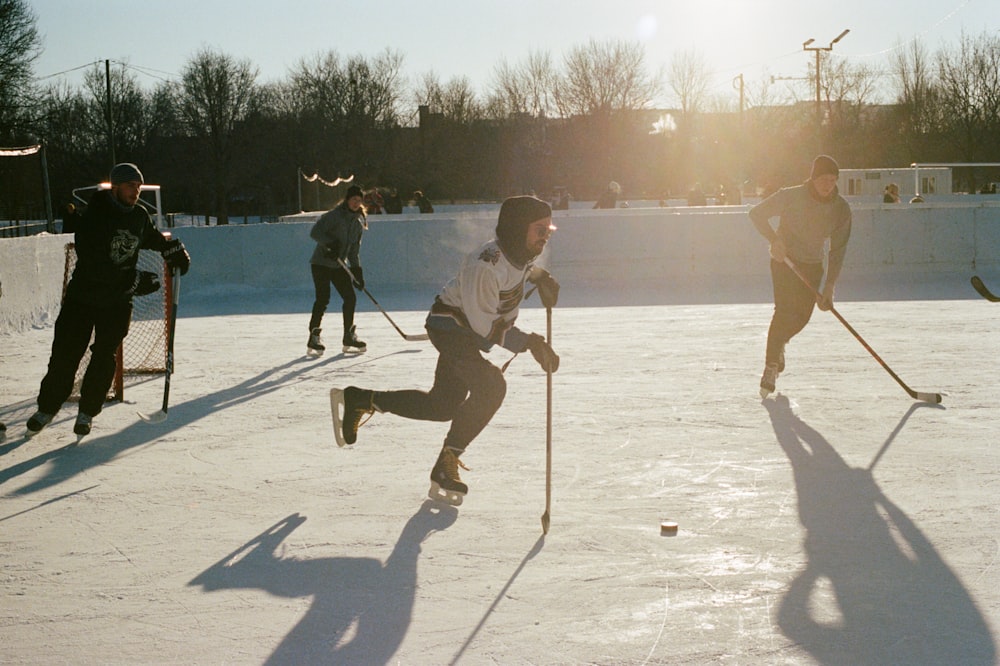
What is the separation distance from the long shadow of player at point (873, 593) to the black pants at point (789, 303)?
2.60m

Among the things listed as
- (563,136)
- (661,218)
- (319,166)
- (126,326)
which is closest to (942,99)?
(563,136)

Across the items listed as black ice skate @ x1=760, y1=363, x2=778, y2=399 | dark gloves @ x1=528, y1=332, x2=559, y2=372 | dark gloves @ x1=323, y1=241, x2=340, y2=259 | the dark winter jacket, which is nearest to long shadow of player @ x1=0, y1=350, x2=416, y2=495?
the dark winter jacket

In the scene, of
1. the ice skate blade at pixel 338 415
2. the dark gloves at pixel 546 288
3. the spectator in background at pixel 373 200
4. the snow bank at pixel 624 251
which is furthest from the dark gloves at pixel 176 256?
the spectator in background at pixel 373 200

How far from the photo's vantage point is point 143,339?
11.2 m

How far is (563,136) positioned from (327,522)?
51.0m

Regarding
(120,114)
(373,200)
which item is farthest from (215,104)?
(373,200)

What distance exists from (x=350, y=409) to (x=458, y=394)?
0.58 m

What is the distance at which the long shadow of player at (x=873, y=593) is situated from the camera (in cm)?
337

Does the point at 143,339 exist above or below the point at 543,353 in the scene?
below

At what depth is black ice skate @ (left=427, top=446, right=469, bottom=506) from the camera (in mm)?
5164

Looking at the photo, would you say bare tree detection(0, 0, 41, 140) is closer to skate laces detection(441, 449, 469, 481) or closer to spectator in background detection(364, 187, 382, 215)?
spectator in background detection(364, 187, 382, 215)

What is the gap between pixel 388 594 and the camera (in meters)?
3.95

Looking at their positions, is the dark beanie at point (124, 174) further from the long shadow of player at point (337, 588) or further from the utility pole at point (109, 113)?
the utility pole at point (109, 113)

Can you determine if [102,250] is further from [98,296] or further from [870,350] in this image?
[870,350]
